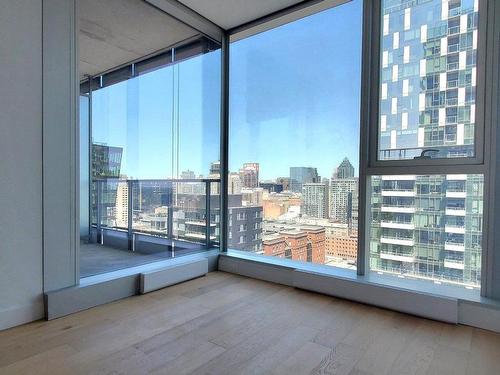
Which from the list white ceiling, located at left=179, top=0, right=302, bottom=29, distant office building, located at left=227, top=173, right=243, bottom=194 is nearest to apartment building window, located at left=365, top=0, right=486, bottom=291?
white ceiling, located at left=179, top=0, right=302, bottom=29

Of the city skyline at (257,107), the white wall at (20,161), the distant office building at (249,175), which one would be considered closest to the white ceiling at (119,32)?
the city skyline at (257,107)

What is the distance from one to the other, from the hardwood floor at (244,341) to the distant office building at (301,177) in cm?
109

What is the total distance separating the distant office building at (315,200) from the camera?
9.72 ft

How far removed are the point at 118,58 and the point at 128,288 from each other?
1.98 m

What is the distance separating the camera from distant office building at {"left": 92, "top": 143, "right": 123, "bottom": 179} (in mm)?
2572

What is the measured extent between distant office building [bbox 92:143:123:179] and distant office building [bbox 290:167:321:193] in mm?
1633

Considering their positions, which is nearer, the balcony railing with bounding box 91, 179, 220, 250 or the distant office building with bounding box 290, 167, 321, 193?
the balcony railing with bounding box 91, 179, 220, 250

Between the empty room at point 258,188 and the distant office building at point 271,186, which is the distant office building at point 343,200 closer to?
the empty room at point 258,188

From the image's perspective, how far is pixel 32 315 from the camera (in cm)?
216

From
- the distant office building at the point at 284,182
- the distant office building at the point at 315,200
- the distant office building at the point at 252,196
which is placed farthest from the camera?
the distant office building at the point at 252,196

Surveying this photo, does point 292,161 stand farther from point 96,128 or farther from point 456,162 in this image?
point 96,128

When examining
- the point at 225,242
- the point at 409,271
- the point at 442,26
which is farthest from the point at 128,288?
the point at 442,26

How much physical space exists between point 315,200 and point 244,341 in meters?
1.52

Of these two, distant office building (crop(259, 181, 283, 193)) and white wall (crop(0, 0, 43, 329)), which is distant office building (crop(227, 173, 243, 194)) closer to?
distant office building (crop(259, 181, 283, 193))
